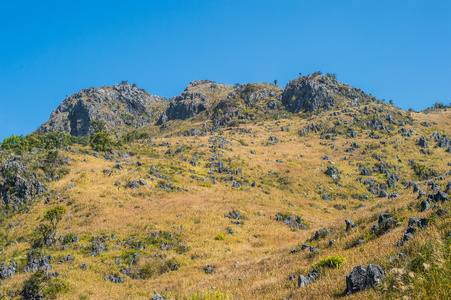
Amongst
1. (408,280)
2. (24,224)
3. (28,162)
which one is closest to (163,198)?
(24,224)

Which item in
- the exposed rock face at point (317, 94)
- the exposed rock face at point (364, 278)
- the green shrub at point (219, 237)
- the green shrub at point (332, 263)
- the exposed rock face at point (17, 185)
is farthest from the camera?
the exposed rock face at point (317, 94)

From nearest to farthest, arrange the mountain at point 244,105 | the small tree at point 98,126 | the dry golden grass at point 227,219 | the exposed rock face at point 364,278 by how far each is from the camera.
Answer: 1. the exposed rock face at point 364,278
2. the dry golden grass at point 227,219
3. the small tree at point 98,126
4. the mountain at point 244,105

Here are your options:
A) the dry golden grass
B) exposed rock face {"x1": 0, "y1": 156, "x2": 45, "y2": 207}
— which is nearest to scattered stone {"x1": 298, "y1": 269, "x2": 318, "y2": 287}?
the dry golden grass

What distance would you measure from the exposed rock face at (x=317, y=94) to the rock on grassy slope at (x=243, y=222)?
38.8 m

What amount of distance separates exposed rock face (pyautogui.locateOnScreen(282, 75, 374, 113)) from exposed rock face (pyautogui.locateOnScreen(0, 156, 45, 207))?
127782 mm

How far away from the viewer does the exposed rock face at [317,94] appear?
436 ft

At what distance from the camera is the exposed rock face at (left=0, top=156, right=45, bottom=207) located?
135ft

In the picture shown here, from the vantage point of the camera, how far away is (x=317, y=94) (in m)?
134

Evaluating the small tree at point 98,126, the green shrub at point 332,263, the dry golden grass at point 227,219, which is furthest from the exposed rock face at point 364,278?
the small tree at point 98,126

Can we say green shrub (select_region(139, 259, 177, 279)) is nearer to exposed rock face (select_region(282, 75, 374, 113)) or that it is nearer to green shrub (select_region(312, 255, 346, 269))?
Answer: green shrub (select_region(312, 255, 346, 269))

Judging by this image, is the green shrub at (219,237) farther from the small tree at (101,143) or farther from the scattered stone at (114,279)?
the small tree at (101,143)

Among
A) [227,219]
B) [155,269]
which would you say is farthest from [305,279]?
[227,219]

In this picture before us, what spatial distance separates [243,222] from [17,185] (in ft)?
135

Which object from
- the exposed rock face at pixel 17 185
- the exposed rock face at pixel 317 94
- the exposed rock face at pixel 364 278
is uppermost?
the exposed rock face at pixel 317 94
